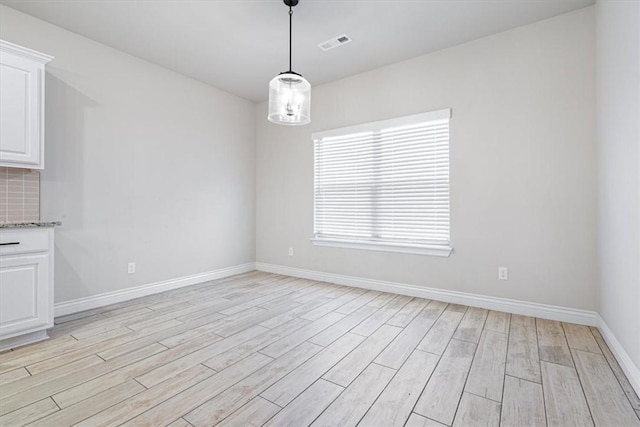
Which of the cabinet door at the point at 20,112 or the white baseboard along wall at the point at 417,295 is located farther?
the cabinet door at the point at 20,112

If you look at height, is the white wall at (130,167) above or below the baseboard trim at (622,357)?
above

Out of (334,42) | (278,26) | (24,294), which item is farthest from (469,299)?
(24,294)

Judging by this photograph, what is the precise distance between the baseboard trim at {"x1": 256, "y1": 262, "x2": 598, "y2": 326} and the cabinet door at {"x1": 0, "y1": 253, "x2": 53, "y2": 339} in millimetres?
2857

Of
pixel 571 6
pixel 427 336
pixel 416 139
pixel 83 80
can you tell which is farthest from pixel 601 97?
pixel 83 80

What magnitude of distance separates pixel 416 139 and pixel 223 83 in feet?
9.06

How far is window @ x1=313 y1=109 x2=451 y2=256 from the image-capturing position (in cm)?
340

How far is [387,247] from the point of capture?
3717 mm

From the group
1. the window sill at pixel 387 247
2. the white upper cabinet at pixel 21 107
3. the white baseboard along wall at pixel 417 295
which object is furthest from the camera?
the window sill at pixel 387 247

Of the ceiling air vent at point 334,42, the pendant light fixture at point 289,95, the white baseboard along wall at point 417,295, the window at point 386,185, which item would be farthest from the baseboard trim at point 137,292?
the ceiling air vent at point 334,42

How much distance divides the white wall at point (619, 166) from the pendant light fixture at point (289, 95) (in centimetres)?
210

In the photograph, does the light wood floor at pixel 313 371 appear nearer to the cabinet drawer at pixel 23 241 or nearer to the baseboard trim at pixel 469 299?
the baseboard trim at pixel 469 299

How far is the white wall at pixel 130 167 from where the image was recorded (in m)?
2.94

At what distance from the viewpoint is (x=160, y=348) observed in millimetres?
2238

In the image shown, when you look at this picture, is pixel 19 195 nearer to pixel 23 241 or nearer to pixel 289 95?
pixel 23 241
